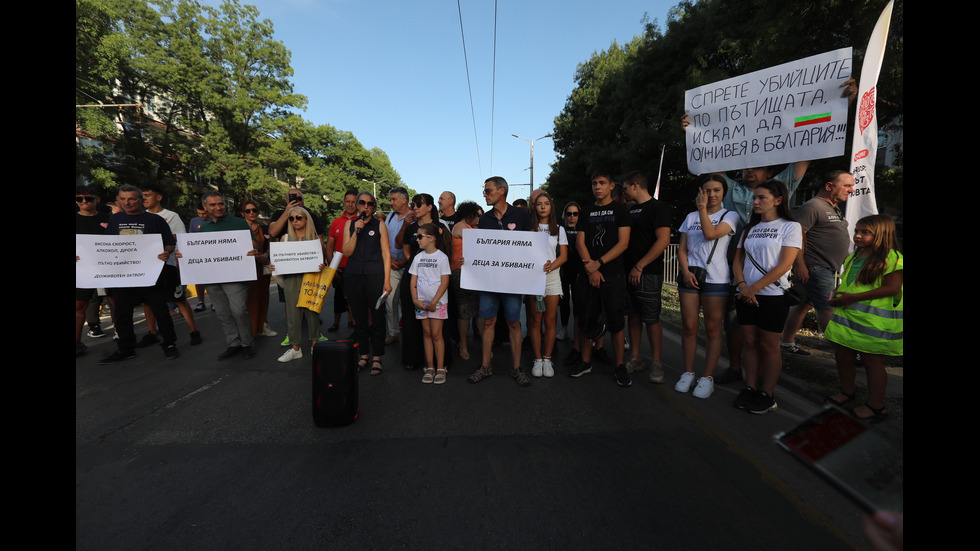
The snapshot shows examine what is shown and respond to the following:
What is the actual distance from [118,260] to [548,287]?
5.32 m

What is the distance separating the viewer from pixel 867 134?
14.0ft

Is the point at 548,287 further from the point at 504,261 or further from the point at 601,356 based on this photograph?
the point at 601,356

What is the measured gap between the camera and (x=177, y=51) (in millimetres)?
23203

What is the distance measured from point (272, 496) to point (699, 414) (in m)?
3.21

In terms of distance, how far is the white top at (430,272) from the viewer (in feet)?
13.7

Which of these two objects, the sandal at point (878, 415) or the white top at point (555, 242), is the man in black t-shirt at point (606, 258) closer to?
the white top at point (555, 242)

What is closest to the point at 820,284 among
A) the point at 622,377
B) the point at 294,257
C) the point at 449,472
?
the point at 622,377

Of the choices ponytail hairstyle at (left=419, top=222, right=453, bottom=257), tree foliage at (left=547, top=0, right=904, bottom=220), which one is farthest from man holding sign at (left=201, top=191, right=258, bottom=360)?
tree foliage at (left=547, top=0, right=904, bottom=220)

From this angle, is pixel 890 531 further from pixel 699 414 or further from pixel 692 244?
pixel 692 244

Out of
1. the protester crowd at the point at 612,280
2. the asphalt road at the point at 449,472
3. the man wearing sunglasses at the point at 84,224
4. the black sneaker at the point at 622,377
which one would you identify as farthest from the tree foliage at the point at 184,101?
the black sneaker at the point at 622,377

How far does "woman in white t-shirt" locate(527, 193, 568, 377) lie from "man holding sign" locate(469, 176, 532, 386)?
0.20 m

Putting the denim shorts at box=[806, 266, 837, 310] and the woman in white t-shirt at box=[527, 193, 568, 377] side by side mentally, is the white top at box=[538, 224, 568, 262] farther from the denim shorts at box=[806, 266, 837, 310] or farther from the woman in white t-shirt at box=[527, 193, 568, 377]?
the denim shorts at box=[806, 266, 837, 310]

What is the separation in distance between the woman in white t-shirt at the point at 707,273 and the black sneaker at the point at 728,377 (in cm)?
42
